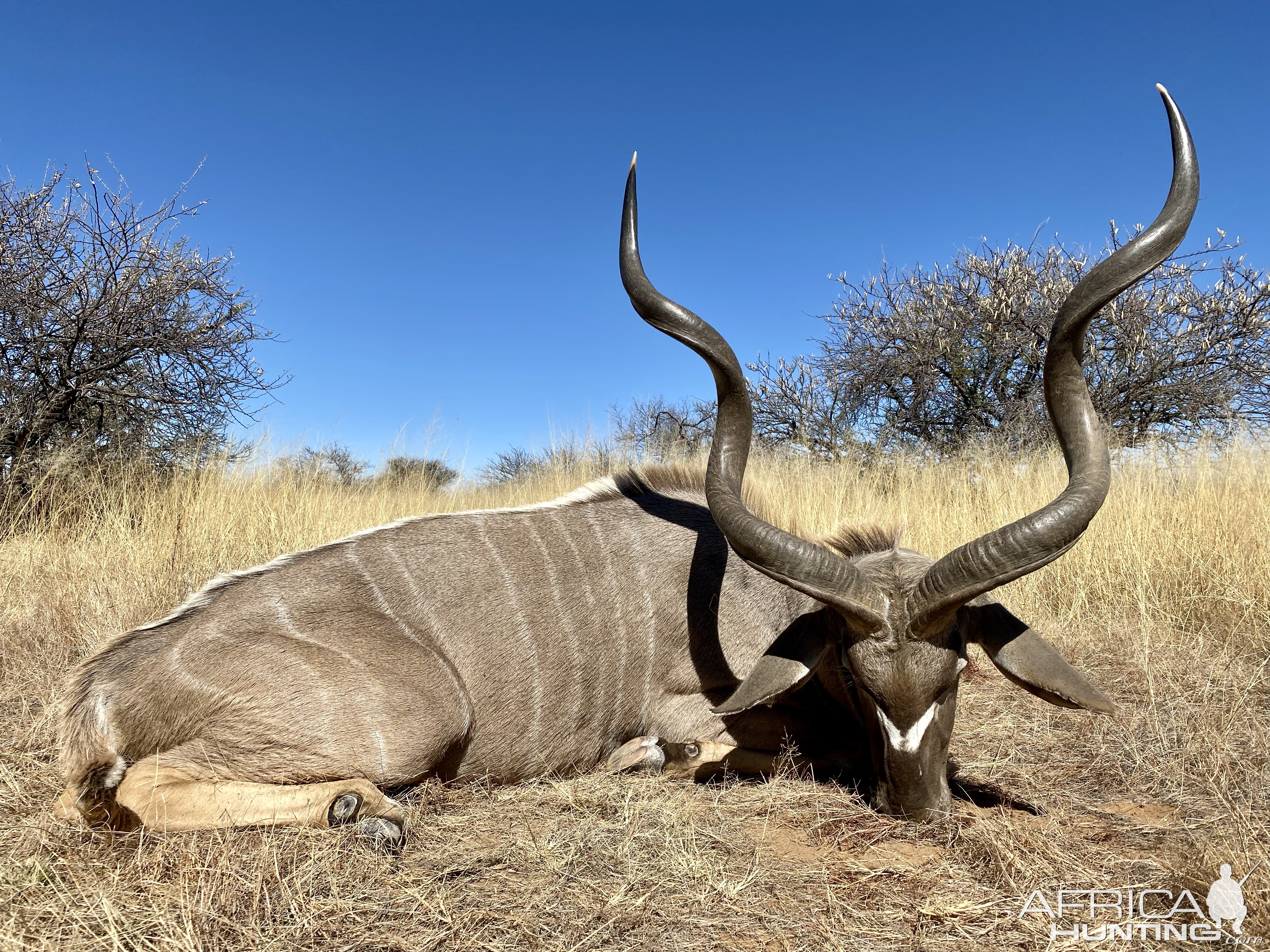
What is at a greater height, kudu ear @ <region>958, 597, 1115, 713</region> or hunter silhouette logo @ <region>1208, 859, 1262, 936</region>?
kudu ear @ <region>958, 597, 1115, 713</region>

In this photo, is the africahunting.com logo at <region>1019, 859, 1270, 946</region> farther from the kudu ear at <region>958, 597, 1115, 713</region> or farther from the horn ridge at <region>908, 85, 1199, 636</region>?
the horn ridge at <region>908, 85, 1199, 636</region>

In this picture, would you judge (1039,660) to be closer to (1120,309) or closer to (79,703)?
(79,703)

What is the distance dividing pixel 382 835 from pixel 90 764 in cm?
94

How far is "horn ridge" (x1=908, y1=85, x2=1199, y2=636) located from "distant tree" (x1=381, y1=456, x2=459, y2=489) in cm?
647

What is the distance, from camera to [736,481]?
117 inches

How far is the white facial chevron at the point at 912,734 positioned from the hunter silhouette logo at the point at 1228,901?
0.74 meters

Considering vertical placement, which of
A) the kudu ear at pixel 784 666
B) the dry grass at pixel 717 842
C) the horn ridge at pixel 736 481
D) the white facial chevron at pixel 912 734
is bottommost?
the dry grass at pixel 717 842

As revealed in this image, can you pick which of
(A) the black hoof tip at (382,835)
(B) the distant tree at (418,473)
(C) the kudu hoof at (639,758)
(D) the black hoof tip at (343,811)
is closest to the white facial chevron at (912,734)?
(C) the kudu hoof at (639,758)

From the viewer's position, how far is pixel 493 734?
2.66 meters

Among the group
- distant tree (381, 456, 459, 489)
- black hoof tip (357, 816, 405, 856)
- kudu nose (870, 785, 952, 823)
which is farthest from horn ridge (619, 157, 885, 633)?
distant tree (381, 456, 459, 489)

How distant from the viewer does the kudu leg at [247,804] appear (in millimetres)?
2092

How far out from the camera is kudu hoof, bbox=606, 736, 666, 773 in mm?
2863

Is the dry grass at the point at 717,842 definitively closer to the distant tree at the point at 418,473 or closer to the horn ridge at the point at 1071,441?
the horn ridge at the point at 1071,441

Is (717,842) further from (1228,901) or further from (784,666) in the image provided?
(1228,901)
